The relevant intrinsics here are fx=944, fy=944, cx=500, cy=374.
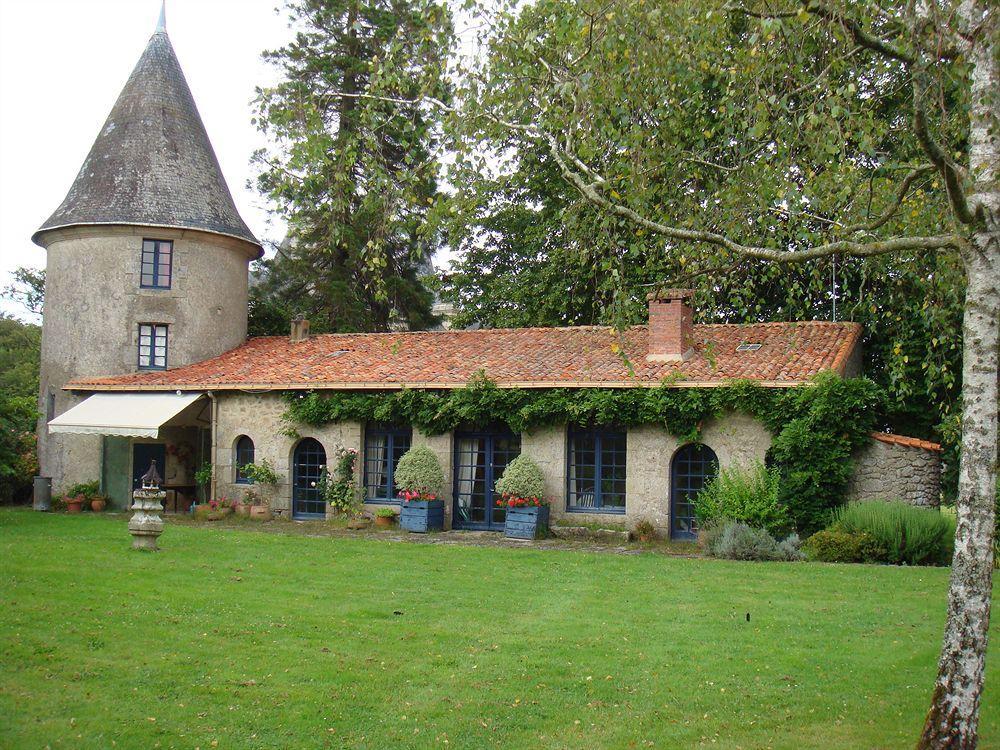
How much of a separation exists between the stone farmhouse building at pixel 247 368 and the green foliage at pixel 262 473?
159 millimetres

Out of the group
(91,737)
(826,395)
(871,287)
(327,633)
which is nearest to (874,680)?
(327,633)

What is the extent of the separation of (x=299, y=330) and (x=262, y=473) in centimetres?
501

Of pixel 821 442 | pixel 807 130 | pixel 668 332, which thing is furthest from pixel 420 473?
pixel 807 130

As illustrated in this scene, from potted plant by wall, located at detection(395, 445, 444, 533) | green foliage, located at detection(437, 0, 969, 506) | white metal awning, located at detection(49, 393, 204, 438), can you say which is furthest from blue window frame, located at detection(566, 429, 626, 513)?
white metal awning, located at detection(49, 393, 204, 438)

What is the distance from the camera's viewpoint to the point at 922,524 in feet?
48.2

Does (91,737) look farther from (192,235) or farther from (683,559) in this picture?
(192,235)

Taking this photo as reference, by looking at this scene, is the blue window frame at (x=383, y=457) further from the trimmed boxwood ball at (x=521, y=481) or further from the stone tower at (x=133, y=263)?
the stone tower at (x=133, y=263)

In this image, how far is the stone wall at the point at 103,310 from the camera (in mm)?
23031

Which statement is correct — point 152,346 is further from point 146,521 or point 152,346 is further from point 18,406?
point 146,521

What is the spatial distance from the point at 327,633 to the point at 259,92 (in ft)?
16.8

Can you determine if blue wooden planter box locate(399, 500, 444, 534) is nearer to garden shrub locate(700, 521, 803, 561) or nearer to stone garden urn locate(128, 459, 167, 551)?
garden shrub locate(700, 521, 803, 561)

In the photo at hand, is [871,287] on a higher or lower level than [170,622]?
higher

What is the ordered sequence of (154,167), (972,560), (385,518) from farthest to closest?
(154,167)
(385,518)
(972,560)

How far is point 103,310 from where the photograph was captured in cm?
2312
